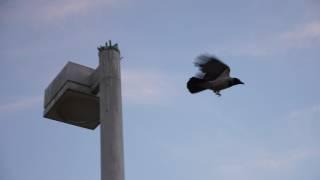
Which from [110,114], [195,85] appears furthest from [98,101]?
[195,85]

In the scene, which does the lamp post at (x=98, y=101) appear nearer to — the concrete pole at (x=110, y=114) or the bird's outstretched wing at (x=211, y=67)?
the concrete pole at (x=110, y=114)

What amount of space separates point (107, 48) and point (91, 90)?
196 centimetres

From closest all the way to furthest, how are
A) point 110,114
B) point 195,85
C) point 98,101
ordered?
point 195,85 < point 110,114 < point 98,101

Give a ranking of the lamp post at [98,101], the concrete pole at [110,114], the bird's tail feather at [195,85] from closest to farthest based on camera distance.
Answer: the bird's tail feather at [195,85]
the concrete pole at [110,114]
the lamp post at [98,101]

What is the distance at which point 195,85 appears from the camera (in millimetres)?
27297

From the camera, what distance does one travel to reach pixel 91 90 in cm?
3142

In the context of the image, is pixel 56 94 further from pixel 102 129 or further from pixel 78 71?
pixel 102 129

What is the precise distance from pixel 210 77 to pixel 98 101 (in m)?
6.05

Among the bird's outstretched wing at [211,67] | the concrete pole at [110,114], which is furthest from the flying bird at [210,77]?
the concrete pole at [110,114]

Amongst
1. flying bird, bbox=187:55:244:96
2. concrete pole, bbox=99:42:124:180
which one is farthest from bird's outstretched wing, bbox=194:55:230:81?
concrete pole, bbox=99:42:124:180

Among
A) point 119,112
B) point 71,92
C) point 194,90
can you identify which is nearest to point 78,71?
point 71,92

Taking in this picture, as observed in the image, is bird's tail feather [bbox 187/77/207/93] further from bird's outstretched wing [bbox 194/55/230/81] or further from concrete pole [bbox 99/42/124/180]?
concrete pole [bbox 99/42/124/180]

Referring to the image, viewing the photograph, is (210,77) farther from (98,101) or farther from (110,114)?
(98,101)

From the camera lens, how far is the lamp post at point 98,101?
27969mm
